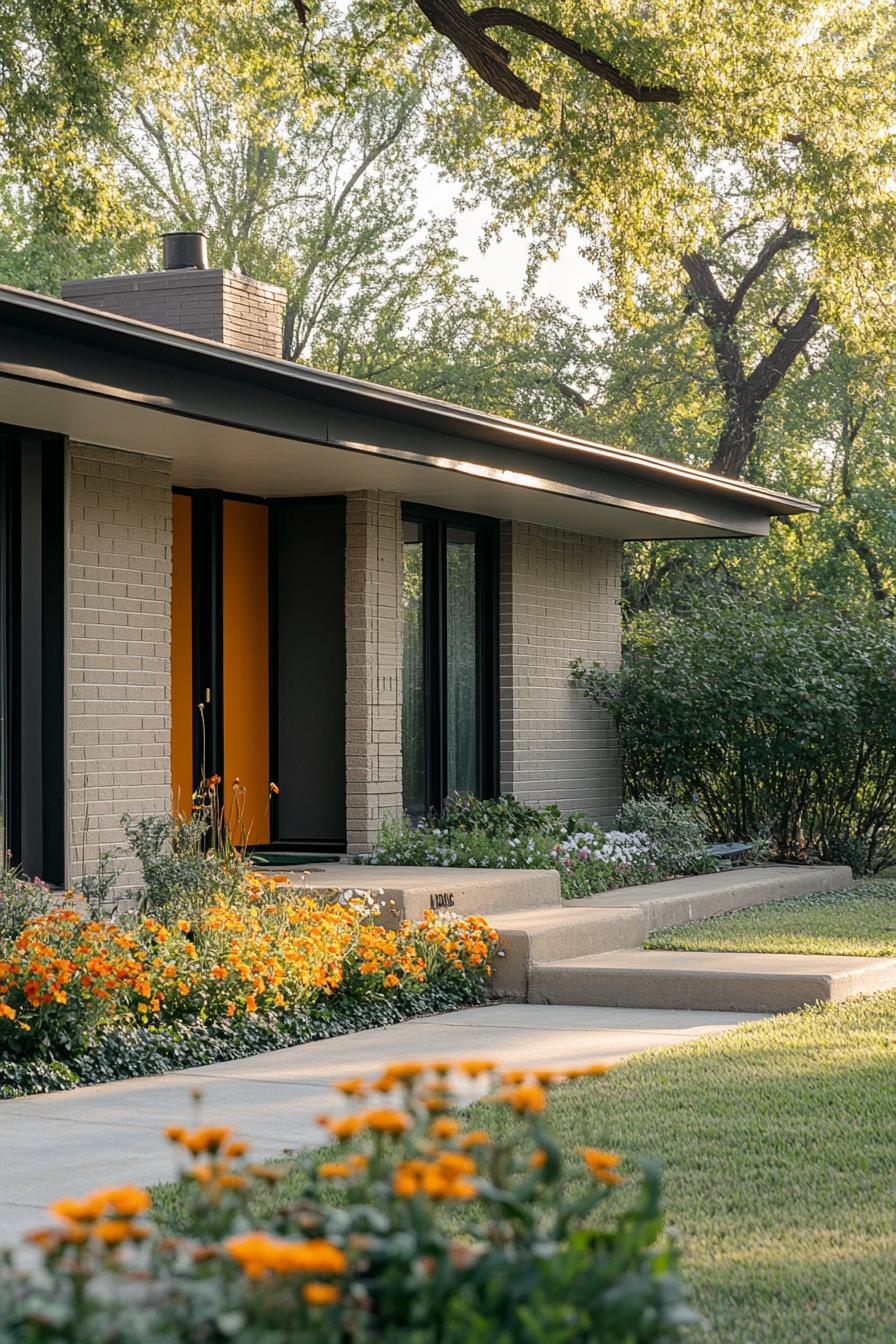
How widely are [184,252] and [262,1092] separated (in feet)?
31.0

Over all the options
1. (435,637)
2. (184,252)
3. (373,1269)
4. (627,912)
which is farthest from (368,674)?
(373,1269)

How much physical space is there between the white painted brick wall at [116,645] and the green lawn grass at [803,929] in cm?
351

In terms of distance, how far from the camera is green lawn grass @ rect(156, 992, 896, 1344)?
13.8 ft

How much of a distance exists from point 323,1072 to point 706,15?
11.9m

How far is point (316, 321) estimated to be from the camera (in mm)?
35812

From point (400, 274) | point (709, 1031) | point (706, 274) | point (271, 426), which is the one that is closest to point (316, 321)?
point (400, 274)

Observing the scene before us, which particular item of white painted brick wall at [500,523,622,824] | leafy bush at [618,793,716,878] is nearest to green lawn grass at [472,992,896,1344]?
leafy bush at [618,793,716,878]

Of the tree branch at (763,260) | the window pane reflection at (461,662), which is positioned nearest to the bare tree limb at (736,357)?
the tree branch at (763,260)

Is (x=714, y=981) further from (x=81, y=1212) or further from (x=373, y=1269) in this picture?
(x=81, y=1212)

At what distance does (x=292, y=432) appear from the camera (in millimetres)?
10391

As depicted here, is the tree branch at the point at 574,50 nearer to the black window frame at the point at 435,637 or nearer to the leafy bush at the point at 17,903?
the black window frame at the point at 435,637

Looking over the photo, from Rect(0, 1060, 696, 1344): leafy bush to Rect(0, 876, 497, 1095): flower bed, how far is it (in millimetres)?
4694

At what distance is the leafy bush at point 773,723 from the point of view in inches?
607

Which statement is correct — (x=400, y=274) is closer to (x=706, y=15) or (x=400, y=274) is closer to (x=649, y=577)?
(x=649, y=577)
